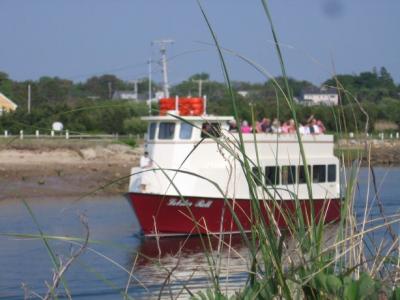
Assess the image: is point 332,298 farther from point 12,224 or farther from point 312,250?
point 12,224

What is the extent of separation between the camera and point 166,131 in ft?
62.7

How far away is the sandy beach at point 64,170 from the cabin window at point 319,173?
362 inches

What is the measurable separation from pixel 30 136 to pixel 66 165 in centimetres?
387

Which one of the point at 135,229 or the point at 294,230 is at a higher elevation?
the point at 294,230

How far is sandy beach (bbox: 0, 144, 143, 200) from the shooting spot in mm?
30594

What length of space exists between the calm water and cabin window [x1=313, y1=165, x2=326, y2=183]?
36.1 inches

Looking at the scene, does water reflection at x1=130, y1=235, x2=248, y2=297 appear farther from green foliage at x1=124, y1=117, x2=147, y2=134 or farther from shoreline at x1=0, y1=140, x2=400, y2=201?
green foliage at x1=124, y1=117, x2=147, y2=134

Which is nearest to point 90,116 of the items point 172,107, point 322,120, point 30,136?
point 30,136

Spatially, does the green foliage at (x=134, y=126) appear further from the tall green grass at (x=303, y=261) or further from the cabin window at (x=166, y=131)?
the tall green grass at (x=303, y=261)

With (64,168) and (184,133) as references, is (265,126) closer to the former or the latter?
(184,133)

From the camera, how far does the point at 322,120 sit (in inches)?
922

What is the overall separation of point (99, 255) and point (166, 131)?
10138 millimetres

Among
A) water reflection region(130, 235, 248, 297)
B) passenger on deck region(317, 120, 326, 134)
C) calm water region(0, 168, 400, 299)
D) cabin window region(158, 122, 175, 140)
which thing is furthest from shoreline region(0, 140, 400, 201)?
water reflection region(130, 235, 248, 297)

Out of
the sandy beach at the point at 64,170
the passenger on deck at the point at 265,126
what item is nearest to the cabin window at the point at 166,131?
the passenger on deck at the point at 265,126
